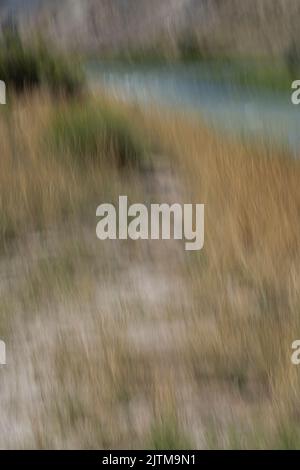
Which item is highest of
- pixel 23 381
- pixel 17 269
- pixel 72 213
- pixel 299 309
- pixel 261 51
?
pixel 261 51

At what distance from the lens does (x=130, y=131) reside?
1688 mm

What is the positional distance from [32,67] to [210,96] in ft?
1.28

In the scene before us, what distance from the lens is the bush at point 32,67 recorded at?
1.65m

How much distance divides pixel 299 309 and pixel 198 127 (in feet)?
1.50

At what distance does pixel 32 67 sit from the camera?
1662 mm

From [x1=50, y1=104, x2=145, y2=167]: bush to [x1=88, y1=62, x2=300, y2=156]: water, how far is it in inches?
2.5

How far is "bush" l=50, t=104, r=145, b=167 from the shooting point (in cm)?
168

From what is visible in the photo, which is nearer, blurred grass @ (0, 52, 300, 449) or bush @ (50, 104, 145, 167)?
blurred grass @ (0, 52, 300, 449)

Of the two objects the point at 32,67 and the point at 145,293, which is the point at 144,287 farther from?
the point at 32,67

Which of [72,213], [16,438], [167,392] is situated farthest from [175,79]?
[16,438]

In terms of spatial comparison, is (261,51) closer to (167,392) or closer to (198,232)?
(198,232)

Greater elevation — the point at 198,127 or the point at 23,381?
the point at 198,127

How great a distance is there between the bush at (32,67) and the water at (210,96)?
48 millimetres

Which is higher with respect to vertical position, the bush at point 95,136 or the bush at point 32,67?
the bush at point 32,67
